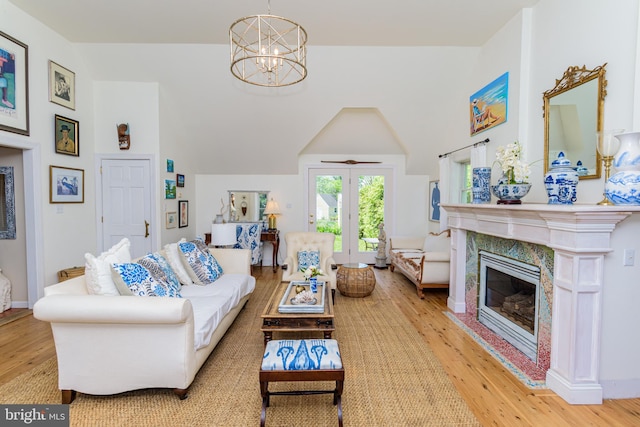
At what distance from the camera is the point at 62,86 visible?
412 centimetres

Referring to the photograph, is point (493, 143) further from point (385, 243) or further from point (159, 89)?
point (159, 89)

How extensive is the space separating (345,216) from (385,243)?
3.20 ft

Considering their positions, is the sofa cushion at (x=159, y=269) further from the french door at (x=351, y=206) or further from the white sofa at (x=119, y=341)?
the french door at (x=351, y=206)

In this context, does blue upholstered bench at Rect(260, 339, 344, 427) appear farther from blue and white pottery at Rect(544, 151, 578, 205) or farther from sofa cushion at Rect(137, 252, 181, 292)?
blue and white pottery at Rect(544, 151, 578, 205)

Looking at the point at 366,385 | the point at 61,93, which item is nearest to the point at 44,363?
the point at 366,385

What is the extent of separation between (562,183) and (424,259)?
7.34 feet

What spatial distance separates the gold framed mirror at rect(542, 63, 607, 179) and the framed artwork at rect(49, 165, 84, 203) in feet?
17.7

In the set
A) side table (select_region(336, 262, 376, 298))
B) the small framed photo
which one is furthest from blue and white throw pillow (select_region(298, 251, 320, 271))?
the small framed photo

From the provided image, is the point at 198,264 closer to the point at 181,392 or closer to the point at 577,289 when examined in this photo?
the point at 181,392

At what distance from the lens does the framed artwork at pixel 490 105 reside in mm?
3691

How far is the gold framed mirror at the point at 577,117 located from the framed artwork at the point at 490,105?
66 cm

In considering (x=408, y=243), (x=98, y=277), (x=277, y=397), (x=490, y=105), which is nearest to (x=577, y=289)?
(x=277, y=397)

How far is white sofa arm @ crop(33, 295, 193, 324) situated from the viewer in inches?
75.8

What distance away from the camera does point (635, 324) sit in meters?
2.21
